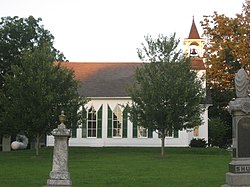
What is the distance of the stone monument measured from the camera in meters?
12.9

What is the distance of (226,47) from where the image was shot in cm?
4172

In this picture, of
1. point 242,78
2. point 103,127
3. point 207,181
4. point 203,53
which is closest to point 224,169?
point 207,181

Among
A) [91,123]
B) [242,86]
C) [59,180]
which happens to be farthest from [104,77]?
[59,180]

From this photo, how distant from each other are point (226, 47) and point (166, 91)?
15344 mm

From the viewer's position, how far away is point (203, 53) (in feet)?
146

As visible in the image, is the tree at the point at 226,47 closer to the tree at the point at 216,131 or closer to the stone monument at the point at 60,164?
the tree at the point at 216,131

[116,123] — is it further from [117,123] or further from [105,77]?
[105,77]

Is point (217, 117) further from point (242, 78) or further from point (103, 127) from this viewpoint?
point (242, 78)

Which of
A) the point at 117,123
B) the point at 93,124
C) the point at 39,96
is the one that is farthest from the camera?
the point at 93,124

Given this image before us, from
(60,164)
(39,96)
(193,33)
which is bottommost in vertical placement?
(60,164)

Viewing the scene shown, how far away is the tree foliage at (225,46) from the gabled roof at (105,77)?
139cm

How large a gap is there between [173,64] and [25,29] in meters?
15.8

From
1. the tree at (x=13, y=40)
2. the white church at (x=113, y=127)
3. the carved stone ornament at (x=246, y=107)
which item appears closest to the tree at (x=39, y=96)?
the tree at (x=13, y=40)

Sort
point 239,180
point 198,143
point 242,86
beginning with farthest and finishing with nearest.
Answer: point 198,143
point 242,86
point 239,180
